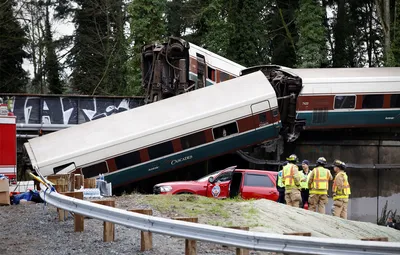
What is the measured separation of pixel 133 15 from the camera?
146ft

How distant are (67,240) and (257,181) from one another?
483 inches

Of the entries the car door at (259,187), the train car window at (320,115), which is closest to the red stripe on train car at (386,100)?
the train car window at (320,115)

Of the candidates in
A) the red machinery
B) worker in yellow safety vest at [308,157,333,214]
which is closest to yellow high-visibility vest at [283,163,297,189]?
worker in yellow safety vest at [308,157,333,214]

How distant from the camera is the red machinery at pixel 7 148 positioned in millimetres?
17016

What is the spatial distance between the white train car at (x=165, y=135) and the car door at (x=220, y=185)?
8.23 ft

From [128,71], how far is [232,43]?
656cm

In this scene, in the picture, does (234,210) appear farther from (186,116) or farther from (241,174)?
(186,116)

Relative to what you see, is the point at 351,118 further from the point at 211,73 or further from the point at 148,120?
the point at 148,120

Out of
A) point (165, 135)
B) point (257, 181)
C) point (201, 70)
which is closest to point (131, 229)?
point (257, 181)

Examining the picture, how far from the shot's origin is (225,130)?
78.1 ft

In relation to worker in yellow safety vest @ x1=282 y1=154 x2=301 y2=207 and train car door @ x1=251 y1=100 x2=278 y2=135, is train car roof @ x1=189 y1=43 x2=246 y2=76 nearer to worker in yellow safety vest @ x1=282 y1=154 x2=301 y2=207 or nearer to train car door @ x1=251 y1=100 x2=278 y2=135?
train car door @ x1=251 y1=100 x2=278 y2=135

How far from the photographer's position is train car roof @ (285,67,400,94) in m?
28.0

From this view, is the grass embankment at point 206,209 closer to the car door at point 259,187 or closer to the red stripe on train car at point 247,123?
the car door at point 259,187

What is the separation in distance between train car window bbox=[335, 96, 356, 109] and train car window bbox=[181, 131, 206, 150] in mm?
6692
